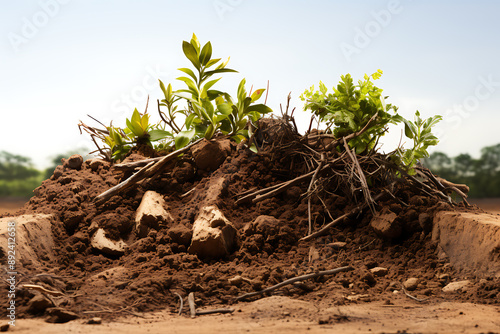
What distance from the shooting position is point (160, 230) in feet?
9.48

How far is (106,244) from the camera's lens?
2828 mm

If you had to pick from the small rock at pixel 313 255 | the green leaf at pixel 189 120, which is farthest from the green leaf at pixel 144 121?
the small rock at pixel 313 255

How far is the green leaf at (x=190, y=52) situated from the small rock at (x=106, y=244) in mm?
1573

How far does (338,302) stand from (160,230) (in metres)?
1.33

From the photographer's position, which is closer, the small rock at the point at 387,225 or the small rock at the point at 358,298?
the small rock at the point at 358,298

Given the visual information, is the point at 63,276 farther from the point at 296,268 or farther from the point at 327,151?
the point at 327,151

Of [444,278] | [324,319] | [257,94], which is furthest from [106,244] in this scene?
[444,278]

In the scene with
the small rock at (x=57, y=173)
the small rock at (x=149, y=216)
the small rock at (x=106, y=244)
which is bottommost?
the small rock at (x=106, y=244)

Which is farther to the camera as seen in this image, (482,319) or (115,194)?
(115,194)

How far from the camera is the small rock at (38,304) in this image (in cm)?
200

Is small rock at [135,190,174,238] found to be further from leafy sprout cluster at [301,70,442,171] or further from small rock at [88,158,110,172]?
leafy sprout cluster at [301,70,442,171]

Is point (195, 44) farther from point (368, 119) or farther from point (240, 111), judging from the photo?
point (368, 119)

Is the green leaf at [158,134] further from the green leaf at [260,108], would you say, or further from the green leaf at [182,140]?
the green leaf at [260,108]

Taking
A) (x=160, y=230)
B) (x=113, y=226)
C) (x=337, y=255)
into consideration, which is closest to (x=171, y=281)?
(x=160, y=230)
